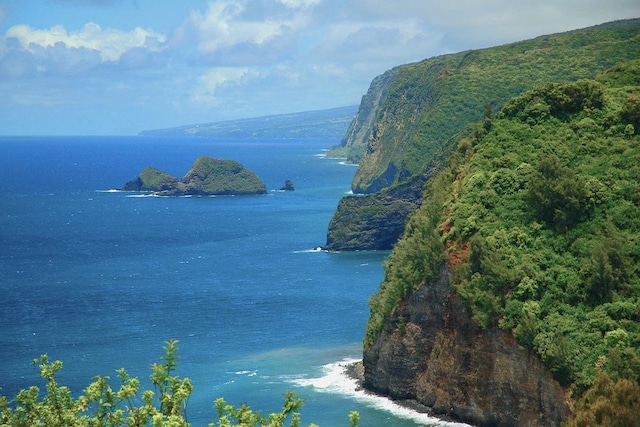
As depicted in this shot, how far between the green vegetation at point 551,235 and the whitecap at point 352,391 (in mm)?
3525

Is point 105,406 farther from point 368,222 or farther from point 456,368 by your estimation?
point 368,222

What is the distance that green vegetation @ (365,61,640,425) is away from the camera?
195 ft

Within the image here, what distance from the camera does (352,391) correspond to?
7044 centimetres

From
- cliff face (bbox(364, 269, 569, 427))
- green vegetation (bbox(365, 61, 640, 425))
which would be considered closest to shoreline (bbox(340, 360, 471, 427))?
cliff face (bbox(364, 269, 569, 427))

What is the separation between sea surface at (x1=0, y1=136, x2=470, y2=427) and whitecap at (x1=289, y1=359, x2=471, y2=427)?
14 cm

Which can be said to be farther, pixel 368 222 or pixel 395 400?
pixel 368 222

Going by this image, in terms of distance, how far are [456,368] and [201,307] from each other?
129 feet

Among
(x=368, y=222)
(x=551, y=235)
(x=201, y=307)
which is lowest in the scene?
(x=201, y=307)

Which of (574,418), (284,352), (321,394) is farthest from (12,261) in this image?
(574,418)

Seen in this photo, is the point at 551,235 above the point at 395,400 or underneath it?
above

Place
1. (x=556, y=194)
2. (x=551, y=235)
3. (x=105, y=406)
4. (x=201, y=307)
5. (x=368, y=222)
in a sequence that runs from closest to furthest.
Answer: (x=105, y=406), (x=556, y=194), (x=551, y=235), (x=201, y=307), (x=368, y=222)

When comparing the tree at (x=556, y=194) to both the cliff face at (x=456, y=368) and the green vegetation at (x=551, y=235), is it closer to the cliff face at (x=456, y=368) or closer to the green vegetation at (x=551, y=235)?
the green vegetation at (x=551, y=235)

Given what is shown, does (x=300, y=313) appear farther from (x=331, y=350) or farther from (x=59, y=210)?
(x=59, y=210)

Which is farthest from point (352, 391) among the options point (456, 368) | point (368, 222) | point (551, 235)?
point (368, 222)
